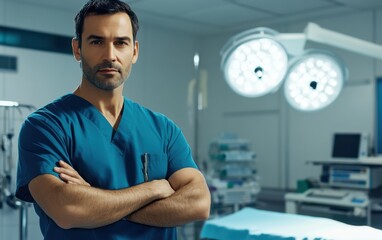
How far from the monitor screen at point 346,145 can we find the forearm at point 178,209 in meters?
2.75

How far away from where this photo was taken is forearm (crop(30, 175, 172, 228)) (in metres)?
1.13

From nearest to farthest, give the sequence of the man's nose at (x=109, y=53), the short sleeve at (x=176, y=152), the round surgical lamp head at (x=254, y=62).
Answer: the man's nose at (x=109, y=53)
the short sleeve at (x=176, y=152)
the round surgical lamp head at (x=254, y=62)

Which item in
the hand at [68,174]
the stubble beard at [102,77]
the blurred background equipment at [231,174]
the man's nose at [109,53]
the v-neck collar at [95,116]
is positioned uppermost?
the man's nose at [109,53]

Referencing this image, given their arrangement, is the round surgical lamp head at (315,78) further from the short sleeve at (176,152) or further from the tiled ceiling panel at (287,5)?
the tiled ceiling panel at (287,5)

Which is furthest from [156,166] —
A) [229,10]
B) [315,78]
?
[229,10]

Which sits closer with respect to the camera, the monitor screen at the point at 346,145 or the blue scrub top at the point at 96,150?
the blue scrub top at the point at 96,150

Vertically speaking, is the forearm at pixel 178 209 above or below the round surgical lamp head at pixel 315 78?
below

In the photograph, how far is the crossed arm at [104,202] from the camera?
1.14 meters

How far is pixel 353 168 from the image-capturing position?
3.80 m

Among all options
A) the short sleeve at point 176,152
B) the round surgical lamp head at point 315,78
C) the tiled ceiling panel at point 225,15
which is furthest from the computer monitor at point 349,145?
the short sleeve at point 176,152

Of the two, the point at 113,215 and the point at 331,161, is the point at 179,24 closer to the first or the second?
the point at 331,161

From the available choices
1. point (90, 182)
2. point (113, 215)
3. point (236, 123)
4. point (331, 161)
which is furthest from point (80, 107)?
point (236, 123)

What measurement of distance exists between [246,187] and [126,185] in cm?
321

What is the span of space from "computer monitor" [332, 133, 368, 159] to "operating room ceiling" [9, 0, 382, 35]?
3.56 ft
